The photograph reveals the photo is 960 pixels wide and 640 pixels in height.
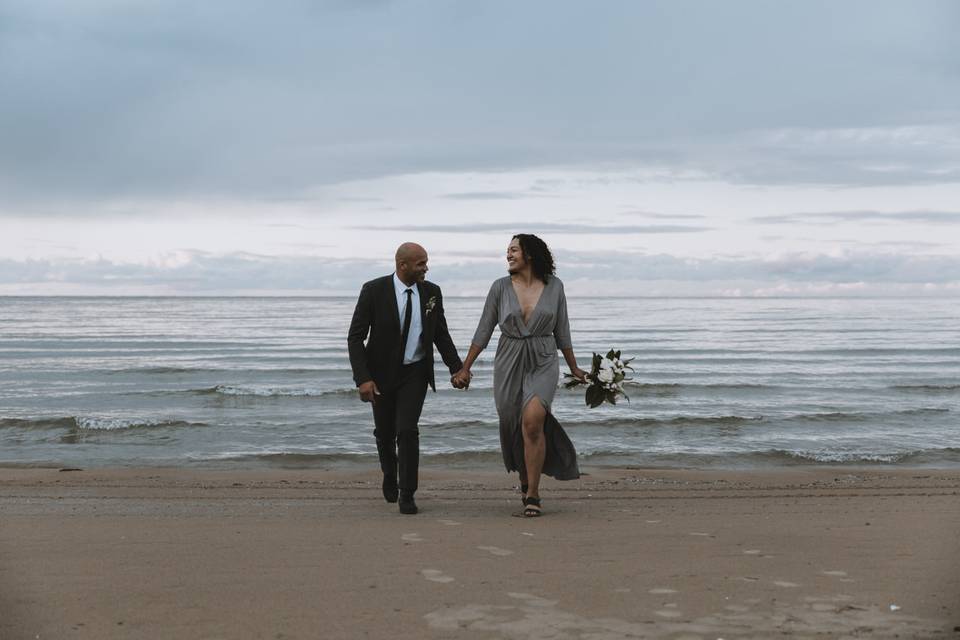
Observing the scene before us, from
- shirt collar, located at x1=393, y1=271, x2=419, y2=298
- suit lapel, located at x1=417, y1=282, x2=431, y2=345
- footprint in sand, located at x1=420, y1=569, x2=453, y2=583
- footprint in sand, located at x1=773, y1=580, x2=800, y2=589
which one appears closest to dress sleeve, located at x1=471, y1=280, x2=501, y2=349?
suit lapel, located at x1=417, y1=282, x2=431, y2=345

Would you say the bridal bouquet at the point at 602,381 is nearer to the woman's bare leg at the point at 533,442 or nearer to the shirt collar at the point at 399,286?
the woman's bare leg at the point at 533,442

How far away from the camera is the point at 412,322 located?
273 inches

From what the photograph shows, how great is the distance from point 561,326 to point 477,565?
217 centimetres

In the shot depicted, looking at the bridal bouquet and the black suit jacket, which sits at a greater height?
the black suit jacket

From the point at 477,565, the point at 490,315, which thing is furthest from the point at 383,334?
the point at 477,565

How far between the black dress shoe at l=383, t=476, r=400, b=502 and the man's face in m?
1.55

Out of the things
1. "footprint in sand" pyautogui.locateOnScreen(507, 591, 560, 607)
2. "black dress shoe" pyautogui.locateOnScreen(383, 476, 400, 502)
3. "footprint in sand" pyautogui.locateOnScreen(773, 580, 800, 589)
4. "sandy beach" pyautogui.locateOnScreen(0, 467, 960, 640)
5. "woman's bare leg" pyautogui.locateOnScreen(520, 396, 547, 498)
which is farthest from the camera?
"black dress shoe" pyautogui.locateOnScreen(383, 476, 400, 502)

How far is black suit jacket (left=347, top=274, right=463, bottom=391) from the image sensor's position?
270 inches

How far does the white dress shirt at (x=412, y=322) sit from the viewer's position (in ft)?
22.6

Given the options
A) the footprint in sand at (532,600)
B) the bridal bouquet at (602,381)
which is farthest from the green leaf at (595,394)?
the footprint in sand at (532,600)

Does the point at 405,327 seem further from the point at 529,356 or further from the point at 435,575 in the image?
the point at 435,575

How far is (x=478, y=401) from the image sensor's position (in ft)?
52.6

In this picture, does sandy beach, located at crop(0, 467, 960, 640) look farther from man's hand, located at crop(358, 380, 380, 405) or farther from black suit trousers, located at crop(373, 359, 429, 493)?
man's hand, located at crop(358, 380, 380, 405)

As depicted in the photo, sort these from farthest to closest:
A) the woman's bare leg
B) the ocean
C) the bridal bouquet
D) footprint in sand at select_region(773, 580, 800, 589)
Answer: the ocean
the bridal bouquet
the woman's bare leg
footprint in sand at select_region(773, 580, 800, 589)
